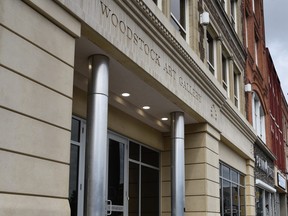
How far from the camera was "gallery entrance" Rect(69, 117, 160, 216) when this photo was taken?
1018 centimetres

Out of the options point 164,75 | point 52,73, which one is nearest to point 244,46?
point 164,75

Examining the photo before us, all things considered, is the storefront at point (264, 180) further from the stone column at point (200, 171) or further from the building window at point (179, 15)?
the building window at point (179, 15)

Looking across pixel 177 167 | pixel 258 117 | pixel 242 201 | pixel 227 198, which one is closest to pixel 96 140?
pixel 177 167

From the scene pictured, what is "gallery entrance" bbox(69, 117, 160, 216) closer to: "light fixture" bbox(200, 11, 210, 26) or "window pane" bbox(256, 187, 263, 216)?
"light fixture" bbox(200, 11, 210, 26)

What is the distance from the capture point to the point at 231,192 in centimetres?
1906

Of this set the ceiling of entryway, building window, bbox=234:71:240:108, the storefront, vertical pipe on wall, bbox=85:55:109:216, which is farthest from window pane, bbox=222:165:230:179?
vertical pipe on wall, bbox=85:55:109:216

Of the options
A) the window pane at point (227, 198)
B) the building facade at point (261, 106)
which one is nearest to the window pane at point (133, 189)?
the window pane at point (227, 198)

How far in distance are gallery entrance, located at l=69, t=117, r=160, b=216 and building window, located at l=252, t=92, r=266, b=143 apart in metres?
11.7

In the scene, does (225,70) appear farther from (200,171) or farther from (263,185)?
(263,185)

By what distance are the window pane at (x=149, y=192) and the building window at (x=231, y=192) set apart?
133 inches

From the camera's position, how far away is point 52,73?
21.3 ft

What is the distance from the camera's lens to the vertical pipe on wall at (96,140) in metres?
7.85

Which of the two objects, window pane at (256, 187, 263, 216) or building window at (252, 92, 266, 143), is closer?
window pane at (256, 187, 263, 216)

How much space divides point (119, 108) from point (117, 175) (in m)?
1.74
